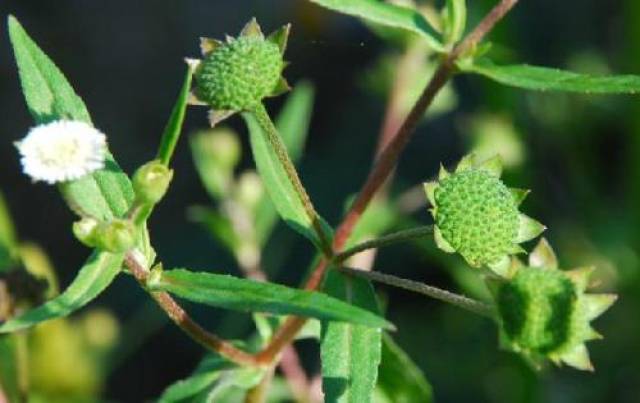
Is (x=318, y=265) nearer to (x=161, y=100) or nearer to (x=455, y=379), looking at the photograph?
(x=455, y=379)

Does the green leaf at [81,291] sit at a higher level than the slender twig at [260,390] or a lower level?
higher

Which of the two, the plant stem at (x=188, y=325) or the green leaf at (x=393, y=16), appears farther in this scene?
the green leaf at (x=393, y=16)

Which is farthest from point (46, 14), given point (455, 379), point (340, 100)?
point (455, 379)

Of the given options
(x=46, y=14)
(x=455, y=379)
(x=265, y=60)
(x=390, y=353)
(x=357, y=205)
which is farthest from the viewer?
(x=46, y=14)

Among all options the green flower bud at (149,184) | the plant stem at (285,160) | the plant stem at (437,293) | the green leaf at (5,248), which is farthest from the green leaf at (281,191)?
the green leaf at (5,248)

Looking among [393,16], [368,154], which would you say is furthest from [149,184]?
[368,154]

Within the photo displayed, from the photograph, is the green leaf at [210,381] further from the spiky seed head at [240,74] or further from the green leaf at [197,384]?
the spiky seed head at [240,74]

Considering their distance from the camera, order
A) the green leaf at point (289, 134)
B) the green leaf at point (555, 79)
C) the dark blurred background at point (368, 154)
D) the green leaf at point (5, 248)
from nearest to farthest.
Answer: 1. the green leaf at point (555, 79)
2. the green leaf at point (5, 248)
3. the green leaf at point (289, 134)
4. the dark blurred background at point (368, 154)

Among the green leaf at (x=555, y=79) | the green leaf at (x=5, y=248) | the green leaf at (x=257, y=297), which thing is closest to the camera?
the green leaf at (x=257, y=297)

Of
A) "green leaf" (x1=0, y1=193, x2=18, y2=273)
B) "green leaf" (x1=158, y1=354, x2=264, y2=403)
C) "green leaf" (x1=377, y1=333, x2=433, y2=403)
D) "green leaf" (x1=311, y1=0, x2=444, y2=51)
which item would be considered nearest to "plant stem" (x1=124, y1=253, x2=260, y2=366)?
"green leaf" (x1=158, y1=354, x2=264, y2=403)
